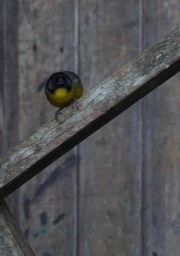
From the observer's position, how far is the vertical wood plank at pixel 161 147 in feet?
9.04

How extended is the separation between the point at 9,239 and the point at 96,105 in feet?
0.88

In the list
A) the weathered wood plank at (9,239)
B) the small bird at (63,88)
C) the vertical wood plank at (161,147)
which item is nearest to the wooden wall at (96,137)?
the vertical wood plank at (161,147)

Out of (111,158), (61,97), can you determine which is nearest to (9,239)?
(61,97)

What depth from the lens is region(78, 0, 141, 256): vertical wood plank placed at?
2.78m

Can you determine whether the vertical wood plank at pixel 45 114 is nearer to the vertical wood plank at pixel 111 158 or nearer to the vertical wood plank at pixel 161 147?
the vertical wood plank at pixel 111 158

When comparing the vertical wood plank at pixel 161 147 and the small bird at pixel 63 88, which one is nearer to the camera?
the small bird at pixel 63 88

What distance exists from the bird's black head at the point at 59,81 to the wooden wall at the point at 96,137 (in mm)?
669

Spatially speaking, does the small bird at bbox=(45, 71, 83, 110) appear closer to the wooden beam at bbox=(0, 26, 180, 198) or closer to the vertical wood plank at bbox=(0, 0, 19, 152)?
the wooden beam at bbox=(0, 26, 180, 198)

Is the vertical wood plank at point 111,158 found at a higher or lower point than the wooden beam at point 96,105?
lower

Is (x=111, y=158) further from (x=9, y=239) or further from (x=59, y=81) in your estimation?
(x=9, y=239)

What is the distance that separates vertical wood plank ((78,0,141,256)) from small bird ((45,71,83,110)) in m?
0.66

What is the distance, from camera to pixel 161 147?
2.77 meters

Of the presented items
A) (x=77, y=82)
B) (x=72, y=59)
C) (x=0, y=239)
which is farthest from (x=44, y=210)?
(x=0, y=239)

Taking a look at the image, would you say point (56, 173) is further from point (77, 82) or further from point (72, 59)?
point (77, 82)
